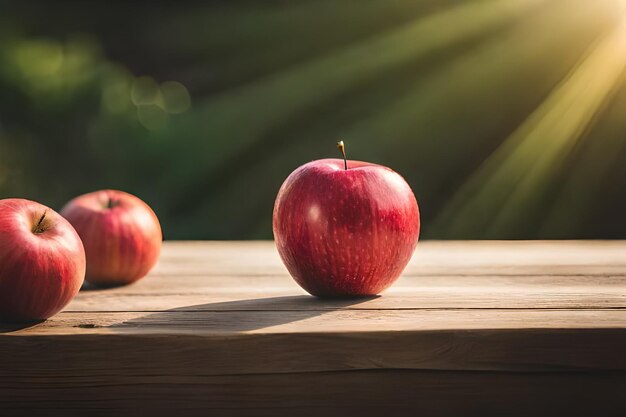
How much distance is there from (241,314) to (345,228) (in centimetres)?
18

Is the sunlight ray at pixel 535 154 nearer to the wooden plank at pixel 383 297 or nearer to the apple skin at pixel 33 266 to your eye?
the wooden plank at pixel 383 297

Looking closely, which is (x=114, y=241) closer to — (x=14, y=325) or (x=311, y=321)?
(x=14, y=325)

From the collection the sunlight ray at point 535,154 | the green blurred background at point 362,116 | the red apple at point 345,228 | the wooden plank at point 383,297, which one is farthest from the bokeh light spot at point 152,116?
the red apple at point 345,228

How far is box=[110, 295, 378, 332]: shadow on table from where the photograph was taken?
78 centimetres

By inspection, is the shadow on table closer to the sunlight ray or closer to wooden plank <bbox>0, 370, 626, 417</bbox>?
wooden plank <bbox>0, 370, 626, 417</bbox>

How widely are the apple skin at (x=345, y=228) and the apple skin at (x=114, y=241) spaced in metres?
0.26

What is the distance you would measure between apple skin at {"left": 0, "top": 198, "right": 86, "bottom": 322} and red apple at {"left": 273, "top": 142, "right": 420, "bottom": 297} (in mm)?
272

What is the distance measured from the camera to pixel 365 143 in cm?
279

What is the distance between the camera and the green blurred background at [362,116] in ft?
8.74

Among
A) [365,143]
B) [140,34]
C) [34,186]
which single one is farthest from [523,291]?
[140,34]

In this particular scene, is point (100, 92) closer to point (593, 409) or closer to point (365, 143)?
point (365, 143)

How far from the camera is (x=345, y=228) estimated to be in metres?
0.94

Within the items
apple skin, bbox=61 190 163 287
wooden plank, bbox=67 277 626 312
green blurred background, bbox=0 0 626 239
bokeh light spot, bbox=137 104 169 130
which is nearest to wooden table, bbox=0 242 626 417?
wooden plank, bbox=67 277 626 312

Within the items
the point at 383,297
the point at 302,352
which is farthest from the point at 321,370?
the point at 383,297
